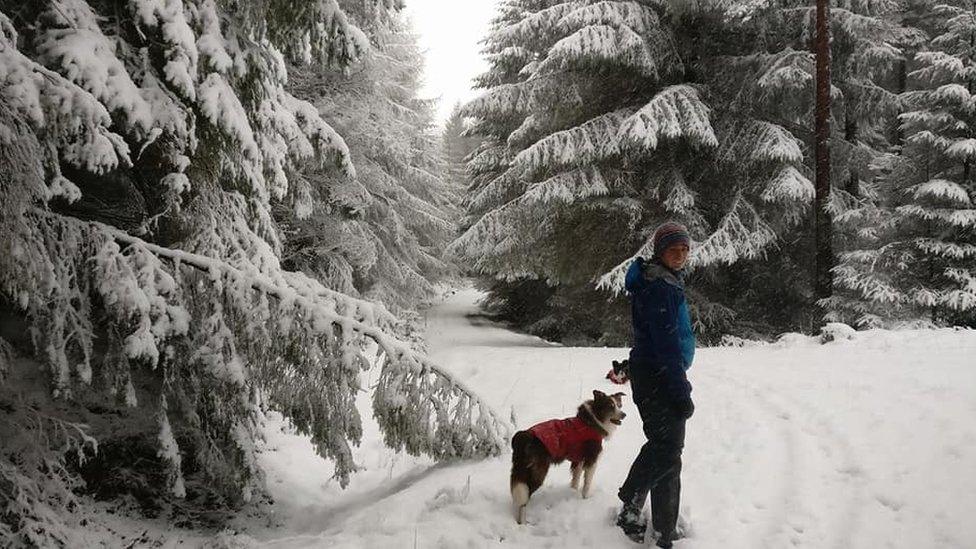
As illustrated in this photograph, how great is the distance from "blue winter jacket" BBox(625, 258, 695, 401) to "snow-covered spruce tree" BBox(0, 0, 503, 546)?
192 centimetres

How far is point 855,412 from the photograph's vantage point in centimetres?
589

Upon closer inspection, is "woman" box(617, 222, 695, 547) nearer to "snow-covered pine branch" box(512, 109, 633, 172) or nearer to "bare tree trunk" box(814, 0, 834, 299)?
"snow-covered pine branch" box(512, 109, 633, 172)

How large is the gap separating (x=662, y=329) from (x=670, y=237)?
24.1 inches

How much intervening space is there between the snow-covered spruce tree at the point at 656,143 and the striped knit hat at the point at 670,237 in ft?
25.5

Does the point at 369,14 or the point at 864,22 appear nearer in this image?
the point at 369,14

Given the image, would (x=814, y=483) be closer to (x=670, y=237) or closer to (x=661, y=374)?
(x=661, y=374)

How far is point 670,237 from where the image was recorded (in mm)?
3617

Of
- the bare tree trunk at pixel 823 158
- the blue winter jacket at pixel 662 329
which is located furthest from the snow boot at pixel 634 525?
the bare tree trunk at pixel 823 158

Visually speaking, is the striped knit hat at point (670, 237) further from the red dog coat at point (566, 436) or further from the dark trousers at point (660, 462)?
the red dog coat at point (566, 436)


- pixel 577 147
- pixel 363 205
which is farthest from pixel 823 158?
pixel 363 205

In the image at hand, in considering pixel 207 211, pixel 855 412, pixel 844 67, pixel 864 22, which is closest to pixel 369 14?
pixel 207 211

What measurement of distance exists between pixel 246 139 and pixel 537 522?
3629 mm

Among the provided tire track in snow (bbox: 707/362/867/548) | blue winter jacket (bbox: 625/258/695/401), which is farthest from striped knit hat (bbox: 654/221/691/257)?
tire track in snow (bbox: 707/362/867/548)

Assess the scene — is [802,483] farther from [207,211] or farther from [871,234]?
[871,234]
